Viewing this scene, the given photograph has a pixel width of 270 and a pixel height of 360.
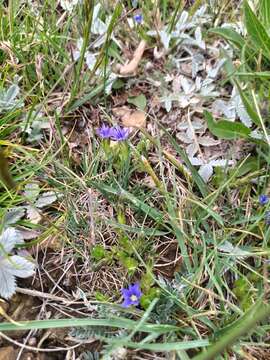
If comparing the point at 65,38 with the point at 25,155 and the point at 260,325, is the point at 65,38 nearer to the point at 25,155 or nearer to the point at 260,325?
the point at 25,155

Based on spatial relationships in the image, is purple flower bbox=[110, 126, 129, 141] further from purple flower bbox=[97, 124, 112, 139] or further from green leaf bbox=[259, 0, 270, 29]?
green leaf bbox=[259, 0, 270, 29]

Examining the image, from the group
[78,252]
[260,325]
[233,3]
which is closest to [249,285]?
[260,325]

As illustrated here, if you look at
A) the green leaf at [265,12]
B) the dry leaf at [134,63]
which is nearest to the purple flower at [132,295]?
the dry leaf at [134,63]

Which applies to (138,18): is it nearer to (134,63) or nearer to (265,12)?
(134,63)

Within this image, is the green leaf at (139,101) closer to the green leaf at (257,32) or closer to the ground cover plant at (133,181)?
the ground cover plant at (133,181)

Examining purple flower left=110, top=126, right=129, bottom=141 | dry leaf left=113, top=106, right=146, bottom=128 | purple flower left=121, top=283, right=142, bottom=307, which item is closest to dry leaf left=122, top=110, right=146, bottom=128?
dry leaf left=113, top=106, right=146, bottom=128
